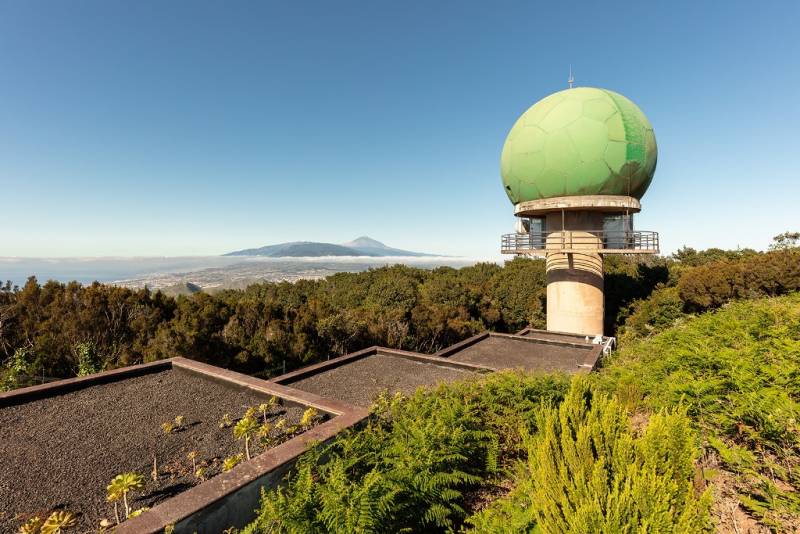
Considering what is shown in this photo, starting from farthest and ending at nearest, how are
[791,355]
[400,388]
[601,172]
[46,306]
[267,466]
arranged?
1. [601,172]
2. [46,306]
3. [400,388]
4. [791,355]
5. [267,466]

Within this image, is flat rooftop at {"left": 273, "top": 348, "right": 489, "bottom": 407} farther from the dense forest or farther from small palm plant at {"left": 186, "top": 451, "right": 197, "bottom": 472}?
small palm plant at {"left": 186, "top": 451, "right": 197, "bottom": 472}

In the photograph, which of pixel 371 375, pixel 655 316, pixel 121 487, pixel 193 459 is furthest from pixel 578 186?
pixel 121 487

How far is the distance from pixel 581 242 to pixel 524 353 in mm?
6833

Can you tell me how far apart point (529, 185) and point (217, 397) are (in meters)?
15.9

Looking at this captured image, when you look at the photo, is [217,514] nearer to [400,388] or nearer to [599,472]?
[599,472]

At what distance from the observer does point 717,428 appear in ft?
17.0

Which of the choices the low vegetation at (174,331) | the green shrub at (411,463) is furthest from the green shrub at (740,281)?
the green shrub at (411,463)

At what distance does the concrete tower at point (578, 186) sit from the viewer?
1565cm

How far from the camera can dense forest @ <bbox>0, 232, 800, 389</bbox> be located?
1020cm

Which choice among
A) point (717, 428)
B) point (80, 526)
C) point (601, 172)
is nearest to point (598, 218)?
point (601, 172)

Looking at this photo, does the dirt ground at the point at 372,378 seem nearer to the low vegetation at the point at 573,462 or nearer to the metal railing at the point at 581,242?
the low vegetation at the point at 573,462

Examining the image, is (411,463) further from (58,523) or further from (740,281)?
(740,281)

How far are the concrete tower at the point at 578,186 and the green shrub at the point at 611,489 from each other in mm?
13916

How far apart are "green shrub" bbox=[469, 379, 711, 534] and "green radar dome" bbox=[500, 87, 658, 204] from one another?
1400cm
